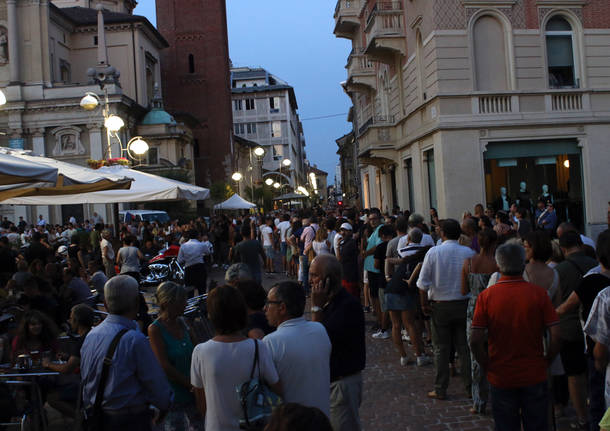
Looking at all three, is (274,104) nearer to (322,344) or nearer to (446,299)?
(446,299)

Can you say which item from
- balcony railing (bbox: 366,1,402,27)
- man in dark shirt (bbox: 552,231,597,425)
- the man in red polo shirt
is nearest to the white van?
balcony railing (bbox: 366,1,402,27)

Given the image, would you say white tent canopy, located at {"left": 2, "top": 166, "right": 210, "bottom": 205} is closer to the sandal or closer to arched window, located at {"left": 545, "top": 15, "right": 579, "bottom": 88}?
the sandal

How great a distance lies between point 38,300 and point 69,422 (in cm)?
184

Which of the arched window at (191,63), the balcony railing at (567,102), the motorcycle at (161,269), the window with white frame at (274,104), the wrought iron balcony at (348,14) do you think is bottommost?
the motorcycle at (161,269)

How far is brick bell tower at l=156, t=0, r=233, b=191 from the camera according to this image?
194ft

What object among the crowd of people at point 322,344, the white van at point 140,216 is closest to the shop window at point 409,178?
the white van at point 140,216

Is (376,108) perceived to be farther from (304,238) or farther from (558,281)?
(558,281)

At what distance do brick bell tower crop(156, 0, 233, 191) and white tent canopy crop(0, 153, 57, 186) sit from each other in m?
51.9

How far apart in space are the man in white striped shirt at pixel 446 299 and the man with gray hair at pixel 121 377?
12.2ft

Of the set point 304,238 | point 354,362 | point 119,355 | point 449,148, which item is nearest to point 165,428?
point 119,355

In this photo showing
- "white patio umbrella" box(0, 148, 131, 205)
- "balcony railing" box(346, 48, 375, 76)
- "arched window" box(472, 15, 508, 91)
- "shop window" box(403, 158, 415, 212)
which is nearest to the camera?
"white patio umbrella" box(0, 148, 131, 205)

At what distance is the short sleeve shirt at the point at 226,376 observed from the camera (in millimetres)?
3367

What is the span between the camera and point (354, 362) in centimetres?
430

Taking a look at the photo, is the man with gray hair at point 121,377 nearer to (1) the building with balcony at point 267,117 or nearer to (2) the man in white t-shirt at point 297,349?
(2) the man in white t-shirt at point 297,349
